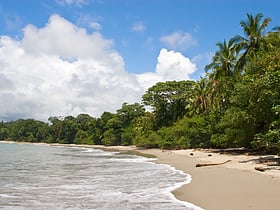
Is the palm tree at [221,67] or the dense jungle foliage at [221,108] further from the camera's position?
the palm tree at [221,67]

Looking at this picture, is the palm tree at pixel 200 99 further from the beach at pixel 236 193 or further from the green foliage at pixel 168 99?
the beach at pixel 236 193

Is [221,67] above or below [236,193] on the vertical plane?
above

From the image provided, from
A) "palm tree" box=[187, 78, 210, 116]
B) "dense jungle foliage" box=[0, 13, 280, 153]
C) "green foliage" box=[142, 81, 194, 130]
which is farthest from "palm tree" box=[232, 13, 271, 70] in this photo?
"green foliage" box=[142, 81, 194, 130]

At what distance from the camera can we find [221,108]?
131 ft

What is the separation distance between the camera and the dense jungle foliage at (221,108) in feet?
70.1

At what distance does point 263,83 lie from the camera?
18.5 m

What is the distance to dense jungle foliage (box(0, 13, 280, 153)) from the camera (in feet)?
70.1

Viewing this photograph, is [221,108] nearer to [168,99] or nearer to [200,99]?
[200,99]

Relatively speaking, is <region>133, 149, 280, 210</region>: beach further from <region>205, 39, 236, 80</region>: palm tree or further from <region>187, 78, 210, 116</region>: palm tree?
<region>187, 78, 210, 116</region>: palm tree

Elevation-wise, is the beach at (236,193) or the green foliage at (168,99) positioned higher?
the green foliage at (168,99)

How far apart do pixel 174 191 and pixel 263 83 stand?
9.35 m

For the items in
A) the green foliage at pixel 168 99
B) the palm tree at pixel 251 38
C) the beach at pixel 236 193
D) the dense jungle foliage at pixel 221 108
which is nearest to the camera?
the beach at pixel 236 193

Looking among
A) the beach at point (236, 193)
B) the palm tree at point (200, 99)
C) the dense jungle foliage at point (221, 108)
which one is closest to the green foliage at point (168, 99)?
the dense jungle foliage at point (221, 108)

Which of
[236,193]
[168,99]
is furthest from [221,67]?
[236,193]
